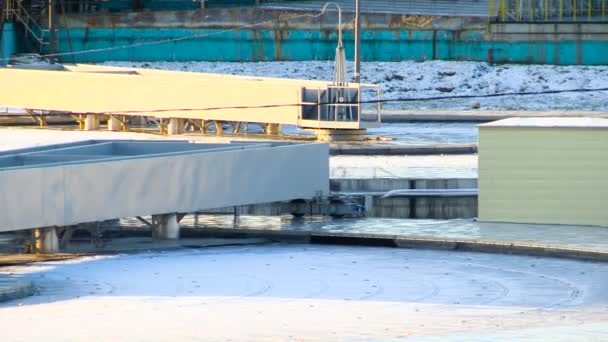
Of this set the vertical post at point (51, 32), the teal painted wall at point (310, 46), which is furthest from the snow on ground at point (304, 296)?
the vertical post at point (51, 32)

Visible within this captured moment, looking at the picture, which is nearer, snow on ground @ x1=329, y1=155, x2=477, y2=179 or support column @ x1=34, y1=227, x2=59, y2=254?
support column @ x1=34, y1=227, x2=59, y2=254

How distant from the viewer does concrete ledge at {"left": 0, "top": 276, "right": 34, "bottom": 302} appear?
55.5ft

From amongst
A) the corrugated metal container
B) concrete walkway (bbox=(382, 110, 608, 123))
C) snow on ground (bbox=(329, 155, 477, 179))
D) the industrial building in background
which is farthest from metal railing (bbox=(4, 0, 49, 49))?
the corrugated metal container

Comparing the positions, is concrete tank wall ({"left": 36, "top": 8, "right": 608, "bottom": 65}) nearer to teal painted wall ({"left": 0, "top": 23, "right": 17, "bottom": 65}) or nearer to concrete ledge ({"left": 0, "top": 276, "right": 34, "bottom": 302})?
teal painted wall ({"left": 0, "top": 23, "right": 17, "bottom": 65})

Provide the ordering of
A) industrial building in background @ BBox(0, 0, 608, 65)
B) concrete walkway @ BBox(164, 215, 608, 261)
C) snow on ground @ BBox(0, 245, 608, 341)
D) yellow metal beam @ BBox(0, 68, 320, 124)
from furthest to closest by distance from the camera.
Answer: industrial building in background @ BBox(0, 0, 608, 65), yellow metal beam @ BBox(0, 68, 320, 124), concrete walkway @ BBox(164, 215, 608, 261), snow on ground @ BBox(0, 245, 608, 341)

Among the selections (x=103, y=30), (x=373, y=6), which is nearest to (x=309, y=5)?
(x=373, y=6)

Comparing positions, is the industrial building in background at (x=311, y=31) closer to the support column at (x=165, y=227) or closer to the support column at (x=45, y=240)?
the support column at (x=165, y=227)

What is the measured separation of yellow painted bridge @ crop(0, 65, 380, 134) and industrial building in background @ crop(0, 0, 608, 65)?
32.1ft

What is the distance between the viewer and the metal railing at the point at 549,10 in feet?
154

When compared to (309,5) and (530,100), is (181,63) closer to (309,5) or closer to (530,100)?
(309,5)

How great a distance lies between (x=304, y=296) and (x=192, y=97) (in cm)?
1840

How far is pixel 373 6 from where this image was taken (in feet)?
165

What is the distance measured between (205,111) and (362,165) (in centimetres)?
689

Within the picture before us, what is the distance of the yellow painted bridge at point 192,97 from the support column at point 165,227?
38.9ft
